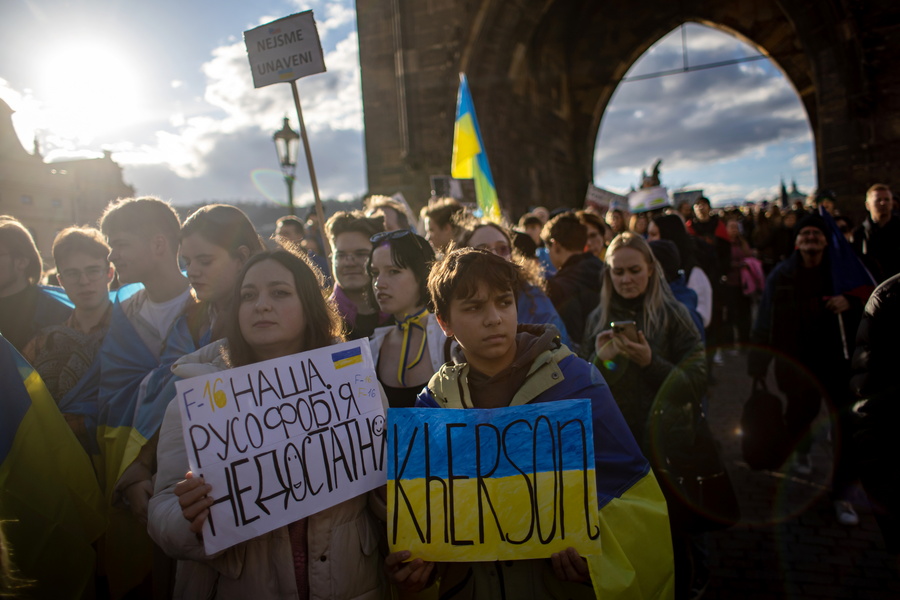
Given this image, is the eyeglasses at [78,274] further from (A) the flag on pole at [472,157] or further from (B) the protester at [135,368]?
(A) the flag on pole at [472,157]

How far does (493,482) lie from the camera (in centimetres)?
155

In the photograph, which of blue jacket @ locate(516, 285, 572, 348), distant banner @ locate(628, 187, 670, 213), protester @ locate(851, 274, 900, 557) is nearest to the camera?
protester @ locate(851, 274, 900, 557)

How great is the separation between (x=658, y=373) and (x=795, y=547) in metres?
1.83

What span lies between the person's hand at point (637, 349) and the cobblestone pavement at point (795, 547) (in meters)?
1.61

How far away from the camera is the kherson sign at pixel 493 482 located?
1.51 meters

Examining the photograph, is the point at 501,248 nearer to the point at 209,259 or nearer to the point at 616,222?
the point at 209,259

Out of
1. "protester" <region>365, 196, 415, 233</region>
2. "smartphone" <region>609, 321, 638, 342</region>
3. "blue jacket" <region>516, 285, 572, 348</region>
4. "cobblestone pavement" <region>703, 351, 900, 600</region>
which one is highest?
"protester" <region>365, 196, 415, 233</region>

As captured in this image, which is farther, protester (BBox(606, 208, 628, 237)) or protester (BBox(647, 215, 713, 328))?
protester (BBox(606, 208, 628, 237))

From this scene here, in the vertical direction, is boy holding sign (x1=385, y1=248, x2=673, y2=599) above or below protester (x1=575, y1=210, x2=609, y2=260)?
below

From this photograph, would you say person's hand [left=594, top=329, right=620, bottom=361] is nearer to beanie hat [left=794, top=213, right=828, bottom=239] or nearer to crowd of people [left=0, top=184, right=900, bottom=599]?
crowd of people [left=0, top=184, right=900, bottom=599]

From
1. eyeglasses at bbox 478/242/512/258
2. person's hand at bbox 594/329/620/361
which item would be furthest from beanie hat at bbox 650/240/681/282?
person's hand at bbox 594/329/620/361

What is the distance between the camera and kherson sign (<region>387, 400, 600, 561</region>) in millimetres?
1509

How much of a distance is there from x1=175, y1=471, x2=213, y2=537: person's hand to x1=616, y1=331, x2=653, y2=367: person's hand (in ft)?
6.13

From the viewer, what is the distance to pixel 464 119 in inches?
227
